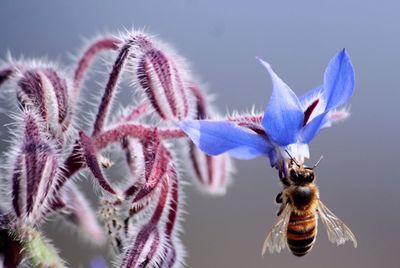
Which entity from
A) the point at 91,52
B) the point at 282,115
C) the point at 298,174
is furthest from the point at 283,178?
the point at 91,52

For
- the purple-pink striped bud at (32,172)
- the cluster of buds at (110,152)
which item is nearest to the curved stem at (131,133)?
the cluster of buds at (110,152)

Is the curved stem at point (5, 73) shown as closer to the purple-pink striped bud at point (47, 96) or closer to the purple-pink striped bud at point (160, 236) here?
the purple-pink striped bud at point (47, 96)

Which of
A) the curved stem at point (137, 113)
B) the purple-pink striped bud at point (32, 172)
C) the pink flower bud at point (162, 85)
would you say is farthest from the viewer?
the curved stem at point (137, 113)

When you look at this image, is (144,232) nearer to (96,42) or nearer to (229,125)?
(229,125)

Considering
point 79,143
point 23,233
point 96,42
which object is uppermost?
point 96,42

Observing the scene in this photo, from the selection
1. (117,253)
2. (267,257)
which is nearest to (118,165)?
(117,253)

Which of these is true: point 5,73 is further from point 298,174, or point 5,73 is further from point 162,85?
point 298,174

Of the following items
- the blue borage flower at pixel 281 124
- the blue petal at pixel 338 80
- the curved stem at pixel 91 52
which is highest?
the curved stem at pixel 91 52
